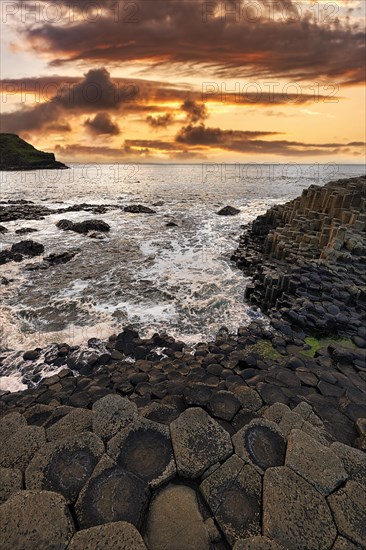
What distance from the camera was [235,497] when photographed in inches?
143

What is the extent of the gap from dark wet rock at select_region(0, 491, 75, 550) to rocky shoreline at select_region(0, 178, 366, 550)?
1 cm

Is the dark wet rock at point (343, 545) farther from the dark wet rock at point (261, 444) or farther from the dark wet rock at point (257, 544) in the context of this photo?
the dark wet rock at point (261, 444)

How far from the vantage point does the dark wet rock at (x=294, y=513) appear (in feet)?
10.3

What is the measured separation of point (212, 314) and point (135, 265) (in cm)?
762

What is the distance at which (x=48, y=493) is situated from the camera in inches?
137

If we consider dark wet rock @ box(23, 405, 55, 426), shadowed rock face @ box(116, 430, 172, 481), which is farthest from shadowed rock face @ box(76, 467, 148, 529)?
dark wet rock @ box(23, 405, 55, 426)

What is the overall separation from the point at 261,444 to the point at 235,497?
819 millimetres

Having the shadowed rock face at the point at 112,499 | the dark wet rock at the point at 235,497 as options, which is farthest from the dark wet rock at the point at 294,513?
the shadowed rock face at the point at 112,499

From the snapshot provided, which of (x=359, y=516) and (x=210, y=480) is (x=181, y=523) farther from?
(x=359, y=516)

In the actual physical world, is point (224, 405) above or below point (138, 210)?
below

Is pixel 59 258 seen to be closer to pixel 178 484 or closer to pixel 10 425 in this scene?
pixel 10 425

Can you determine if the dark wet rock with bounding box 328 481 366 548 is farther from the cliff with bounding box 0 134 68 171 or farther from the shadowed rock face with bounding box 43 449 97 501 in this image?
the cliff with bounding box 0 134 68 171

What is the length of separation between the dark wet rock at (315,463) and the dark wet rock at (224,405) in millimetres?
1103

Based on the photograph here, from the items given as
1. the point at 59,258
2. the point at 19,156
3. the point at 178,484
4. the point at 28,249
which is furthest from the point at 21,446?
the point at 19,156
